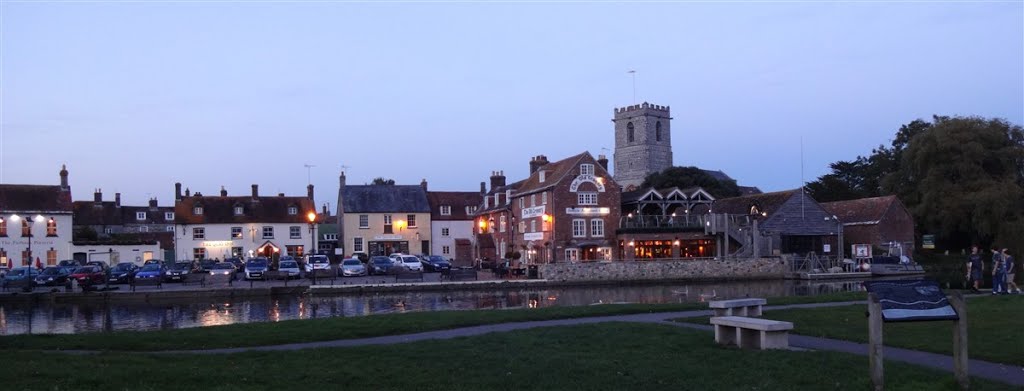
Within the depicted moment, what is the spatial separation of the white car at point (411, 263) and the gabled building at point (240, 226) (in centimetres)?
1940

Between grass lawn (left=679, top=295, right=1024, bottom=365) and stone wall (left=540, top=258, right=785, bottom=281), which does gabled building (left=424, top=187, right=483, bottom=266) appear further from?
grass lawn (left=679, top=295, right=1024, bottom=365)

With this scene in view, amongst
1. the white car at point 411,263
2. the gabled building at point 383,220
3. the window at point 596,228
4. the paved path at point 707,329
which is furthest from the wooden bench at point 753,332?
the gabled building at point 383,220

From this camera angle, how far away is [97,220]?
84.8 meters

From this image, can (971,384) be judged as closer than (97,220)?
Yes

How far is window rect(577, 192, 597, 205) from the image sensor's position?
62156mm

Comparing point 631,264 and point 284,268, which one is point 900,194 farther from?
point 284,268

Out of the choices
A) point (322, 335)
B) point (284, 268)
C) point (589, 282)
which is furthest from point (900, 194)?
point (322, 335)

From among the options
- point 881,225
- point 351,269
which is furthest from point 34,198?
point 881,225

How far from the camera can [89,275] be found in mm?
47750

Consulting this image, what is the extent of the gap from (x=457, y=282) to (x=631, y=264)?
43.5 ft

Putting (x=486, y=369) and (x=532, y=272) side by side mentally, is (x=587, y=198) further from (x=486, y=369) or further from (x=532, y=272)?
(x=486, y=369)

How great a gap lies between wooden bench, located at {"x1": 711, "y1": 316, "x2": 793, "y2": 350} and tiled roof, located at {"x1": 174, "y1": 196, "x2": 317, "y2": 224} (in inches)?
2556

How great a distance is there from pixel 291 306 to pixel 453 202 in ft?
162

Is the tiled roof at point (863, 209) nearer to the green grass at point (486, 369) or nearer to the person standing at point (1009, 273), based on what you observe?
the person standing at point (1009, 273)
